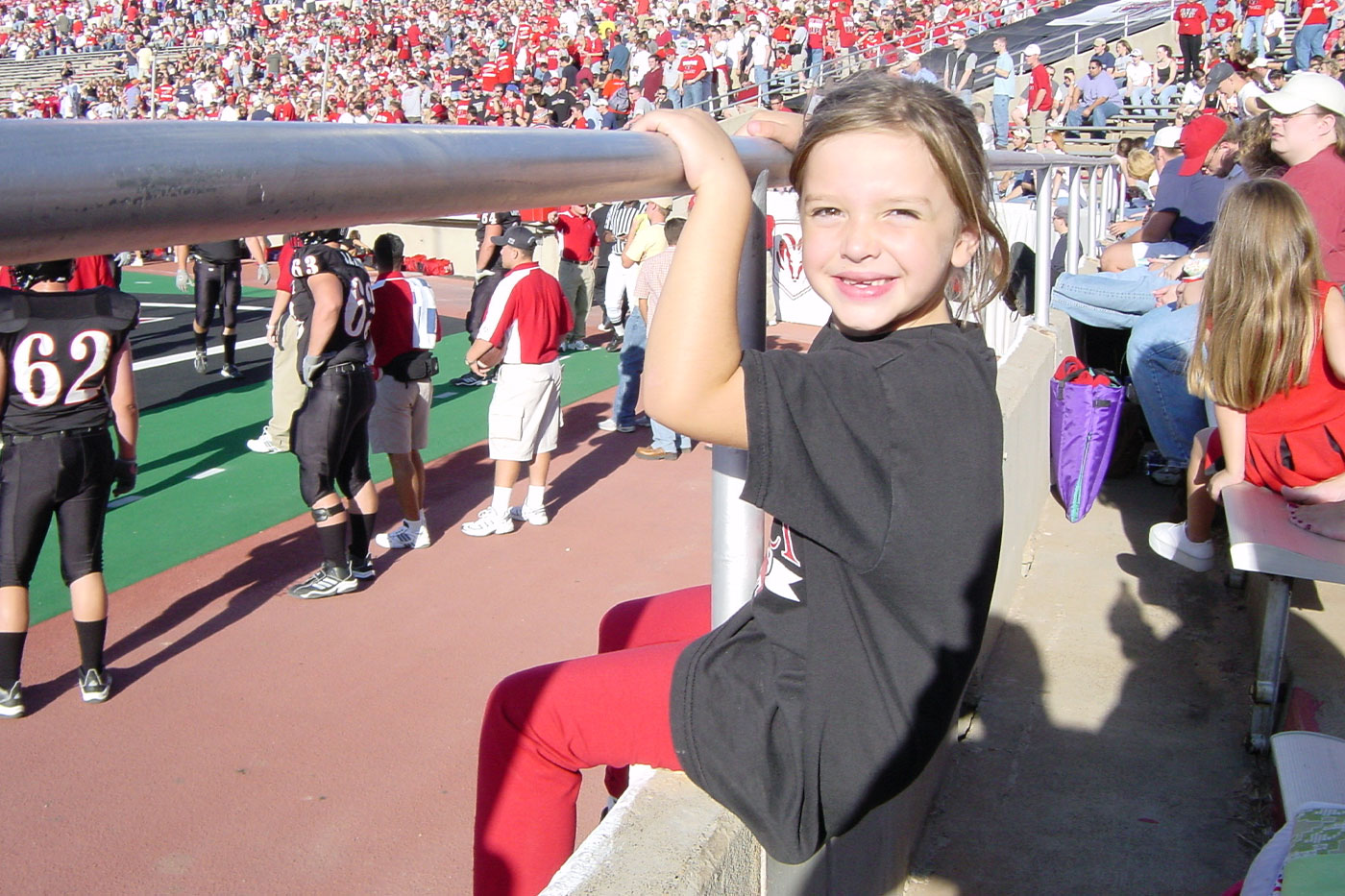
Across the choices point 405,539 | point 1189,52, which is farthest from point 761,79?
point 405,539

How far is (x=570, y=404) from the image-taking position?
10109 mm

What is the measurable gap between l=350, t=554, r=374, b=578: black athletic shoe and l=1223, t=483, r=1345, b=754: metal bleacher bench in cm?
424

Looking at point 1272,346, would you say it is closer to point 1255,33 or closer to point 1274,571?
point 1274,571

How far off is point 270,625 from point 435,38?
3383cm

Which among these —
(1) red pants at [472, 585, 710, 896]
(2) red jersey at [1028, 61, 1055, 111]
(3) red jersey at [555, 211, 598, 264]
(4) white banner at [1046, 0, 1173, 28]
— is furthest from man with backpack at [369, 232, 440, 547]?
(4) white banner at [1046, 0, 1173, 28]

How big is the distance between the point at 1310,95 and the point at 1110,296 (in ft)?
4.64

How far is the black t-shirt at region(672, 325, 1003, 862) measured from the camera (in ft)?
3.96

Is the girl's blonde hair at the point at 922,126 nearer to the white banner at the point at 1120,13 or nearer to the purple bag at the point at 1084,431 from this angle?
the purple bag at the point at 1084,431

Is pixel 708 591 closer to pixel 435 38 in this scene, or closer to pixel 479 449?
pixel 479 449

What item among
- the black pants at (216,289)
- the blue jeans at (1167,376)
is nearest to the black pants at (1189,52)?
Result: the black pants at (216,289)

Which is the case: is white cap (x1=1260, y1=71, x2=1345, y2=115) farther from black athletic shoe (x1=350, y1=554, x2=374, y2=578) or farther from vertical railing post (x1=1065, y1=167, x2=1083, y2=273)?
black athletic shoe (x1=350, y1=554, x2=374, y2=578)

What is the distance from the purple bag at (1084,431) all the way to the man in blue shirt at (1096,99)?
16.8 meters

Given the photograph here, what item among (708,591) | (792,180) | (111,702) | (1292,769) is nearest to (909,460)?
(792,180)

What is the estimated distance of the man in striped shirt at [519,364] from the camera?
21.7 feet
